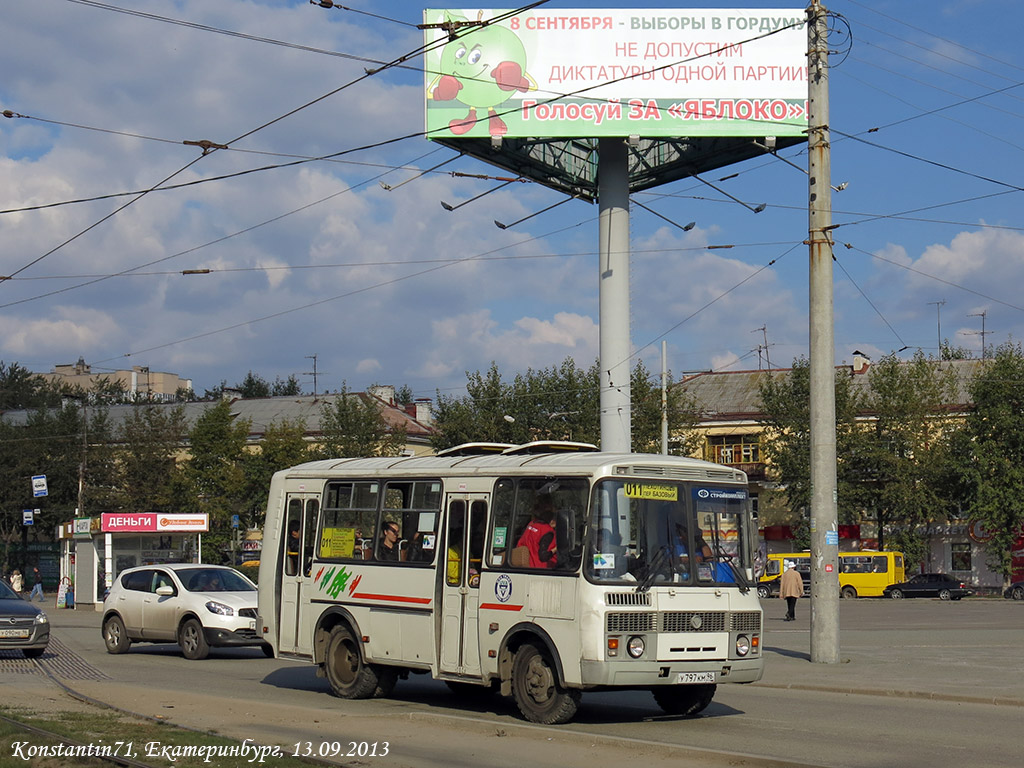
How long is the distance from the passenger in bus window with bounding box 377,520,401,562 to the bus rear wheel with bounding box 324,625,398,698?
3.58ft

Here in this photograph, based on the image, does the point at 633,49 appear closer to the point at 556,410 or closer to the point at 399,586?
the point at 399,586

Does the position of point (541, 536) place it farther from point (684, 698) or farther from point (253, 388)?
point (253, 388)

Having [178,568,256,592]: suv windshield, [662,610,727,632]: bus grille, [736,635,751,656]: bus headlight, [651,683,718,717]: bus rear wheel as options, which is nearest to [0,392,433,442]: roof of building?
[178,568,256,592]: suv windshield

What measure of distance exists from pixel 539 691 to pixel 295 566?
15.6 feet

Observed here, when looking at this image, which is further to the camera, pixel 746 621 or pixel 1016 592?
pixel 1016 592

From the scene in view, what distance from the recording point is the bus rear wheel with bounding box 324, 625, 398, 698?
14680 mm

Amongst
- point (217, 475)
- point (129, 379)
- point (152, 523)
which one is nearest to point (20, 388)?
point (129, 379)

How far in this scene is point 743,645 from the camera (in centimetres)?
1266

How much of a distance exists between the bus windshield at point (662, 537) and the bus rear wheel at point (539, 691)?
1151 millimetres

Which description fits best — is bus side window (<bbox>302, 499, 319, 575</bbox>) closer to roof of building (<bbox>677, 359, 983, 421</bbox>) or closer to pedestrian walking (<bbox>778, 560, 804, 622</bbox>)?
pedestrian walking (<bbox>778, 560, 804, 622</bbox>)

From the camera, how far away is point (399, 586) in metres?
14.3

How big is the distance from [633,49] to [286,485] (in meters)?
23.2

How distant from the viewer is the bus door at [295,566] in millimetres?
15789

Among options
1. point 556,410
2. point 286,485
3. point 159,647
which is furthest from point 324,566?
point 556,410
